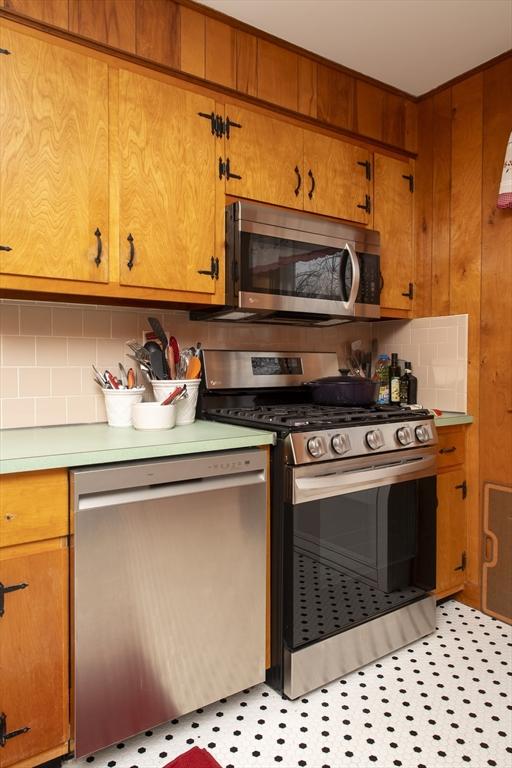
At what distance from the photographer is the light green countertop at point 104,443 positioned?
134 centimetres

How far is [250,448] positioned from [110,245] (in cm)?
86

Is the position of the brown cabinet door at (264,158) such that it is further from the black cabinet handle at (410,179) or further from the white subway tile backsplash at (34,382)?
the white subway tile backsplash at (34,382)

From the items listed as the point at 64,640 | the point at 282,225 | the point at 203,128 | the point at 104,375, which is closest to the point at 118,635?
the point at 64,640

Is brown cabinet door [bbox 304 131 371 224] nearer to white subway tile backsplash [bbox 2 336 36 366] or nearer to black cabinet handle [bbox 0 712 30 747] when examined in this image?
white subway tile backsplash [bbox 2 336 36 366]

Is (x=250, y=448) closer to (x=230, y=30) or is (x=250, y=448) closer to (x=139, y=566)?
(x=139, y=566)

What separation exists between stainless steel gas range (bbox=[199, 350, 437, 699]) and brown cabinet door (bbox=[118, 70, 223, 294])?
47 centimetres

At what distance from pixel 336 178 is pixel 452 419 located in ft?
4.04

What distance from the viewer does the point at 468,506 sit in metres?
2.45

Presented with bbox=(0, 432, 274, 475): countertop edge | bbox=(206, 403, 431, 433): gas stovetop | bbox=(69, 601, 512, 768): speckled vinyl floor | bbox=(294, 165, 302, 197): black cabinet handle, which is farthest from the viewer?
bbox=(294, 165, 302, 197): black cabinet handle

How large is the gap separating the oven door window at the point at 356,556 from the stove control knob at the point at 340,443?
182mm

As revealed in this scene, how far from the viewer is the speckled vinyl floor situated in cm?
149

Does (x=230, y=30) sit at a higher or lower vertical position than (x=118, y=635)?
higher

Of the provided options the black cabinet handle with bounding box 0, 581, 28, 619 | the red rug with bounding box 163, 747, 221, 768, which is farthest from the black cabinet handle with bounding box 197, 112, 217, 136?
the red rug with bounding box 163, 747, 221, 768

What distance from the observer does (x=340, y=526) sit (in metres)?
1.84
